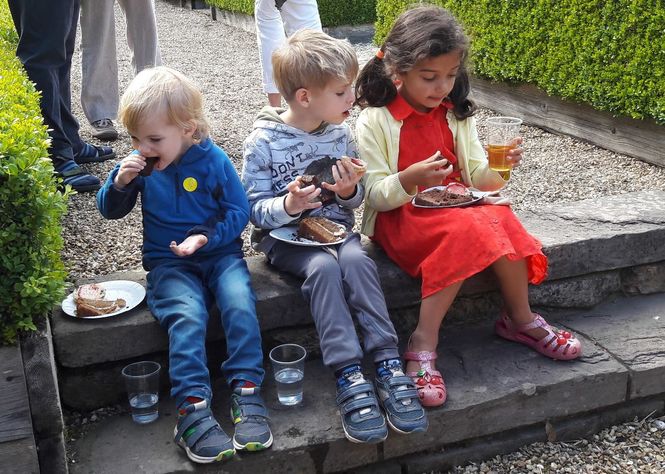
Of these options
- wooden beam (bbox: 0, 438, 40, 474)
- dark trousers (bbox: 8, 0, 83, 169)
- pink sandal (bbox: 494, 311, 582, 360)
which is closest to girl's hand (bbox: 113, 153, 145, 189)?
wooden beam (bbox: 0, 438, 40, 474)

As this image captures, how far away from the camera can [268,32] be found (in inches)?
201

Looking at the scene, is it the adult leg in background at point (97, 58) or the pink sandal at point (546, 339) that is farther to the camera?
the adult leg in background at point (97, 58)

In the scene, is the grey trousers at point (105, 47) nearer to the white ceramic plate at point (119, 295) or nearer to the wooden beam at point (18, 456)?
the white ceramic plate at point (119, 295)

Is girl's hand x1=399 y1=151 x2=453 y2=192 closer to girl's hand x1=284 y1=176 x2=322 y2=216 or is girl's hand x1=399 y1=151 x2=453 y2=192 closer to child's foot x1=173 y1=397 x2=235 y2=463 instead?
girl's hand x1=284 y1=176 x2=322 y2=216

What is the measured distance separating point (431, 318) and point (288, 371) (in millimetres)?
539

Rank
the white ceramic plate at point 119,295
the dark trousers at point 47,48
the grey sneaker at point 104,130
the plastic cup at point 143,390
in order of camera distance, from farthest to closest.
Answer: the grey sneaker at point 104,130 → the dark trousers at point 47,48 → the white ceramic plate at point 119,295 → the plastic cup at point 143,390

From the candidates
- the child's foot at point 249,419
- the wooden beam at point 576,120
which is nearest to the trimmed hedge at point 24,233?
the child's foot at point 249,419

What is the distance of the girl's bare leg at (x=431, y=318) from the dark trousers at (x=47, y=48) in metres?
2.28

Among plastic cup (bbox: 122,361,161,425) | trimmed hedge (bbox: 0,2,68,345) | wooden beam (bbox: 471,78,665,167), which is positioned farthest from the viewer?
wooden beam (bbox: 471,78,665,167)

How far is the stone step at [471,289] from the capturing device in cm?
262

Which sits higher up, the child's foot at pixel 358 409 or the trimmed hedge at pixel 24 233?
the trimmed hedge at pixel 24 233

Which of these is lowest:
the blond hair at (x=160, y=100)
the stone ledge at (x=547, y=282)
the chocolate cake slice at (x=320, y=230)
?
the stone ledge at (x=547, y=282)

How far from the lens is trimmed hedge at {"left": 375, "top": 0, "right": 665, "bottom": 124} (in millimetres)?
4531

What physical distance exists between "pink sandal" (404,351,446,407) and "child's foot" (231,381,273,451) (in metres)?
0.51
